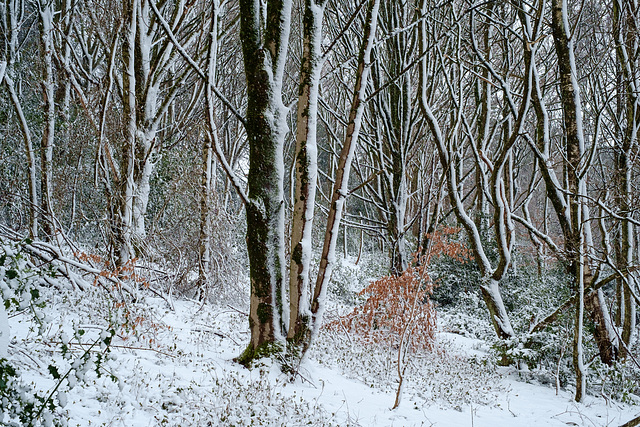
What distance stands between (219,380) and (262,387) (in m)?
0.43

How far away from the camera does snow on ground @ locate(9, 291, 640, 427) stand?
2566 millimetres

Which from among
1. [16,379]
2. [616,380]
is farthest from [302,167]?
[616,380]

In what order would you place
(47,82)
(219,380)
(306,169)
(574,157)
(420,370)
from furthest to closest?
(47,82) < (420,370) < (574,157) < (306,169) < (219,380)

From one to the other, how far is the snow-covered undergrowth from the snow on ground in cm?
1

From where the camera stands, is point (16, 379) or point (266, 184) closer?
point (16, 379)

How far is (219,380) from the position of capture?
3.20 meters

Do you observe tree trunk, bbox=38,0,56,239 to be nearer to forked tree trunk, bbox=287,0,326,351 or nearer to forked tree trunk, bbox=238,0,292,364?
forked tree trunk, bbox=238,0,292,364

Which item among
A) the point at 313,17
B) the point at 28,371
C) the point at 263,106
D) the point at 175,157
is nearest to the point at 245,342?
the point at 28,371

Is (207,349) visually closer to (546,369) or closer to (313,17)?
(313,17)

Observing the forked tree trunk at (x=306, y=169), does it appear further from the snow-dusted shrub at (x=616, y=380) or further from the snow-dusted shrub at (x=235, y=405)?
the snow-dusted shrub at (x=616, y=380)

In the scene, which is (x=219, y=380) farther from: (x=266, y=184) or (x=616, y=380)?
(x=616, y=380)

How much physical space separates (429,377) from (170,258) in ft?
14.2

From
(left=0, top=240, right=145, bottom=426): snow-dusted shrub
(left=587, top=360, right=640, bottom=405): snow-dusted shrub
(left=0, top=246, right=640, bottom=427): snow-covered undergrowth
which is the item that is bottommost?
(left=587, top=360, right=640, bottom=405): snow-dusted shrub

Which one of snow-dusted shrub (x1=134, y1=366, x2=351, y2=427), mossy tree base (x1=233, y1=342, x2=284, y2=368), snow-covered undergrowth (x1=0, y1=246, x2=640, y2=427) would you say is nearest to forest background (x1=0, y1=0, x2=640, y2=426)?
mossy tree base (x1=233, y1=342, x2=284, y2=368)
